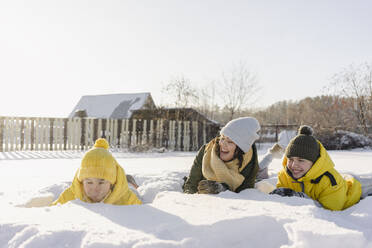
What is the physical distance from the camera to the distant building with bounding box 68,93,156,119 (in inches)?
975

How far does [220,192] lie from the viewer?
2.23 meters

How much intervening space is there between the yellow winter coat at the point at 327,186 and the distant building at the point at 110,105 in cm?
2202

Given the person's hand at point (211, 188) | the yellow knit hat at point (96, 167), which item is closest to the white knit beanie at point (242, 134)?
the person's hand at point (211, 188)

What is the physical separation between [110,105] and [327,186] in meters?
25.1

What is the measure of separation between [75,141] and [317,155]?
936 centimetres

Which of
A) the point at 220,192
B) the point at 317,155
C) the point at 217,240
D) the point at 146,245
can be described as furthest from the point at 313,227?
the point at 317,155

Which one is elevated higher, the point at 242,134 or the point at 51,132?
the point at 242,134

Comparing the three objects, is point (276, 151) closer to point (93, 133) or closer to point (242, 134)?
point (242, 134)

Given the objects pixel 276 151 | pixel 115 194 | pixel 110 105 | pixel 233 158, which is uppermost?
pixel 110 105

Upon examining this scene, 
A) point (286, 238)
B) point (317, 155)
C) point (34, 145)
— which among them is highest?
point (317, 155)

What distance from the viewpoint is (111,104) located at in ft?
86.0

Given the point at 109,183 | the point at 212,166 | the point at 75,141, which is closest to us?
the point at 109,183

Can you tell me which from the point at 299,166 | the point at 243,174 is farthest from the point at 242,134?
the point at 299,166

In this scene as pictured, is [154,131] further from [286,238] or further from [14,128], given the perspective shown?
[286,238]
